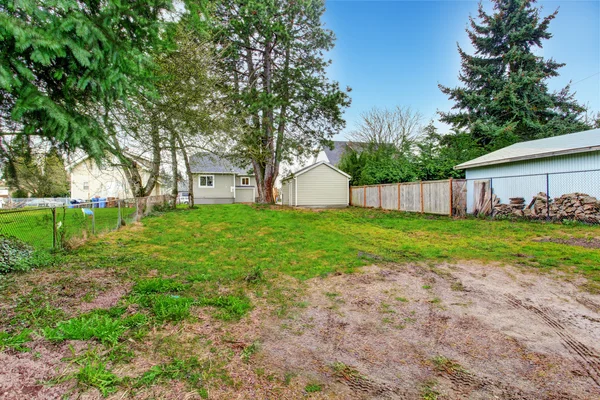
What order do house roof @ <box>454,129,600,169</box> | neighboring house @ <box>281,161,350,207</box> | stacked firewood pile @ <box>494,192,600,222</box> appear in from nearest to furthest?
stacked firewood pile @ <box>494,192,600,222</box>
house roof @ <box>454,129,600,169</box>
neighboring house @ <box>281,161,350,207</box>

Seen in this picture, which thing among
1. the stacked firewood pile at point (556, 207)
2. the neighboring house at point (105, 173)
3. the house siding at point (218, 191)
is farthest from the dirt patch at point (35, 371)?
the house siding at point (218, 191)

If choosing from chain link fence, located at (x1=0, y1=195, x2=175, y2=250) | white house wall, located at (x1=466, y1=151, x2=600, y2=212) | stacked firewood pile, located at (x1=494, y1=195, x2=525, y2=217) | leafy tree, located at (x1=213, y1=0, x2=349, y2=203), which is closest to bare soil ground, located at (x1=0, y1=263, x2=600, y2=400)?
chain link fence, located at (x1=0, y1=195, x2=175, y2=250)

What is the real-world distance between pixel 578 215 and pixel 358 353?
10.6 metres

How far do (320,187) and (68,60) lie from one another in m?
18.5

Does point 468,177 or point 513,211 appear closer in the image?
point 513,211

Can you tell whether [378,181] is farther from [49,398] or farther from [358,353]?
[49,398]

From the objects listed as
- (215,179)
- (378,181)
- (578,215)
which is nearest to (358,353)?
(578,215)

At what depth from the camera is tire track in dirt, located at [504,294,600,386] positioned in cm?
216

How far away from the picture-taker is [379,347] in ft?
8.25

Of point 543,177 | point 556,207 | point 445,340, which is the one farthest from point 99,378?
point 543,177

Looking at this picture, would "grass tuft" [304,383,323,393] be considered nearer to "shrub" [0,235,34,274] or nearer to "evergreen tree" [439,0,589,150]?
"shrub" [0,235,34,274]

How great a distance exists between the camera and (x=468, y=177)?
46.5 ft

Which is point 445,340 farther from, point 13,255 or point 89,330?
point 13,255

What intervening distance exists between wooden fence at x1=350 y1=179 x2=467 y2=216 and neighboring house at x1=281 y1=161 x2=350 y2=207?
2627mm
